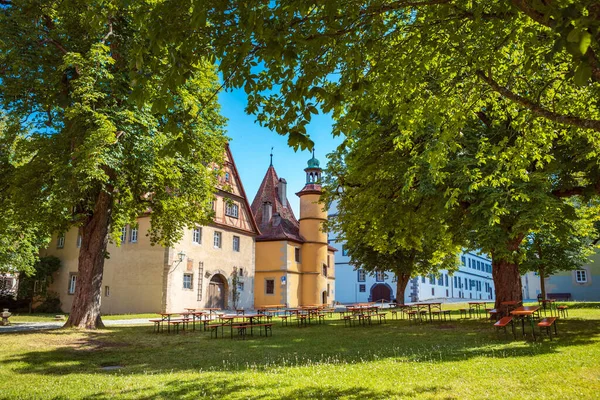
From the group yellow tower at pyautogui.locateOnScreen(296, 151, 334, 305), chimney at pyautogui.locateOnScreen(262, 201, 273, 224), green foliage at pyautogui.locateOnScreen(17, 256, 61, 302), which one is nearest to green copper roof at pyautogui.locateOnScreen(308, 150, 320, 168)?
yellow tower at pyautogui.locateOnScreen(296, 151, 334, 305)

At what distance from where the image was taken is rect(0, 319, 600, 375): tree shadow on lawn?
9531 mm

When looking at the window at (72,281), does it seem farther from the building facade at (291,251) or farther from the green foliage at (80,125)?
the green foliage at (80,125)

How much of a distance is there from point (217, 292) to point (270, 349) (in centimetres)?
2299

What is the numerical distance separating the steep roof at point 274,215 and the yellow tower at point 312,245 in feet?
3.47

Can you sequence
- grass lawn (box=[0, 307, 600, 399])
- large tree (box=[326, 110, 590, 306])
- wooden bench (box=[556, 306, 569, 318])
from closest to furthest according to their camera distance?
1. grass lawn (box=[0, 307, 600, 399])
2. large tree (box=[326, 110, 590, 306])
3. wooden bench (box=[556, 306, 569, 318])

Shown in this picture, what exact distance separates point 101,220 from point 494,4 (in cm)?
1547

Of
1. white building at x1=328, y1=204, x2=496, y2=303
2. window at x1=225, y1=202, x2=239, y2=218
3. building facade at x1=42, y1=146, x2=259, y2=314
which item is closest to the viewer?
building facade at x1=42, y1=146, x2=259, y2=314

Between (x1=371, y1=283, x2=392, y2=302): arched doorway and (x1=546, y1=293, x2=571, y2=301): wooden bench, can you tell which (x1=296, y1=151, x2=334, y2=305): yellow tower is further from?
(x1=546, y1=293, x2=571, y2=301): wooden bench

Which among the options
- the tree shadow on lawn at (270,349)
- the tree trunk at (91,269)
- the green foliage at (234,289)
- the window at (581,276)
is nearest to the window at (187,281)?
the green foliage at (234,289)

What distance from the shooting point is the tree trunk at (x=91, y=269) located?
16.7 metres

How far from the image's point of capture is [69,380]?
7.88 m

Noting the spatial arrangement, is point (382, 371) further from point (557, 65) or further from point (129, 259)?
point (129, 259)

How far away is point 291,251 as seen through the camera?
40.0 meters

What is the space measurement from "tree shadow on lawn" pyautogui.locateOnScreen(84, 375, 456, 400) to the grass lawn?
1 cm
